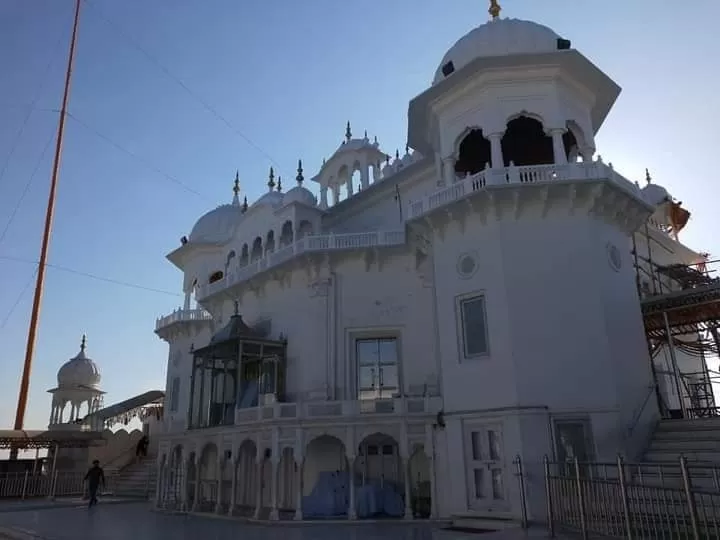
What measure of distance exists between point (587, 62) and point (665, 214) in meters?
16.6

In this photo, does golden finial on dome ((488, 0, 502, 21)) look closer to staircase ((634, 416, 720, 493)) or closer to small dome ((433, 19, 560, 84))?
small dome ((433, 19, 560, 84))

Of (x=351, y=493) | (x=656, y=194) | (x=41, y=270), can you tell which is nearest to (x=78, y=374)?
(x=41, y=270)

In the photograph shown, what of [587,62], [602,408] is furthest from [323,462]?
[587,62]

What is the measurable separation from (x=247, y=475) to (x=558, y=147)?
1465cm

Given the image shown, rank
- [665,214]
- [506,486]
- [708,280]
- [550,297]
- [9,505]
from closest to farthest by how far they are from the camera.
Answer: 1. [506,486]
2. [550,297]
3. [9,505]
4. [708,280]
5. [665,214]

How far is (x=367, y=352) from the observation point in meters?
19.2

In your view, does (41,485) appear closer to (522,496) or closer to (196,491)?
(196,491)

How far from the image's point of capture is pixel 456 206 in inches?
603

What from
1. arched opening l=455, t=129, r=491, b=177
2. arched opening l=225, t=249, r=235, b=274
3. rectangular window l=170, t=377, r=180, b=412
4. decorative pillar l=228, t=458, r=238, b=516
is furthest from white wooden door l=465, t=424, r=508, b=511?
rectangular window l=170, t=377, r=180, b=412

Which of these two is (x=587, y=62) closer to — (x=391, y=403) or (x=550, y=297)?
(x=550, y=297)

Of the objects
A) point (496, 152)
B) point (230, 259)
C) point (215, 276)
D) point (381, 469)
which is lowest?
point (381, 469)

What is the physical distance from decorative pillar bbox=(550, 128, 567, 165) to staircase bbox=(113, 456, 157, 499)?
21.2 meters

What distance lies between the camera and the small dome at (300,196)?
2214 centimetres

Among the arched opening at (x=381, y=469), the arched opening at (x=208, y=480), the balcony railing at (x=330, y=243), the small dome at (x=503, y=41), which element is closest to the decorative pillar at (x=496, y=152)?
the small dome at (x=503, y=41)
